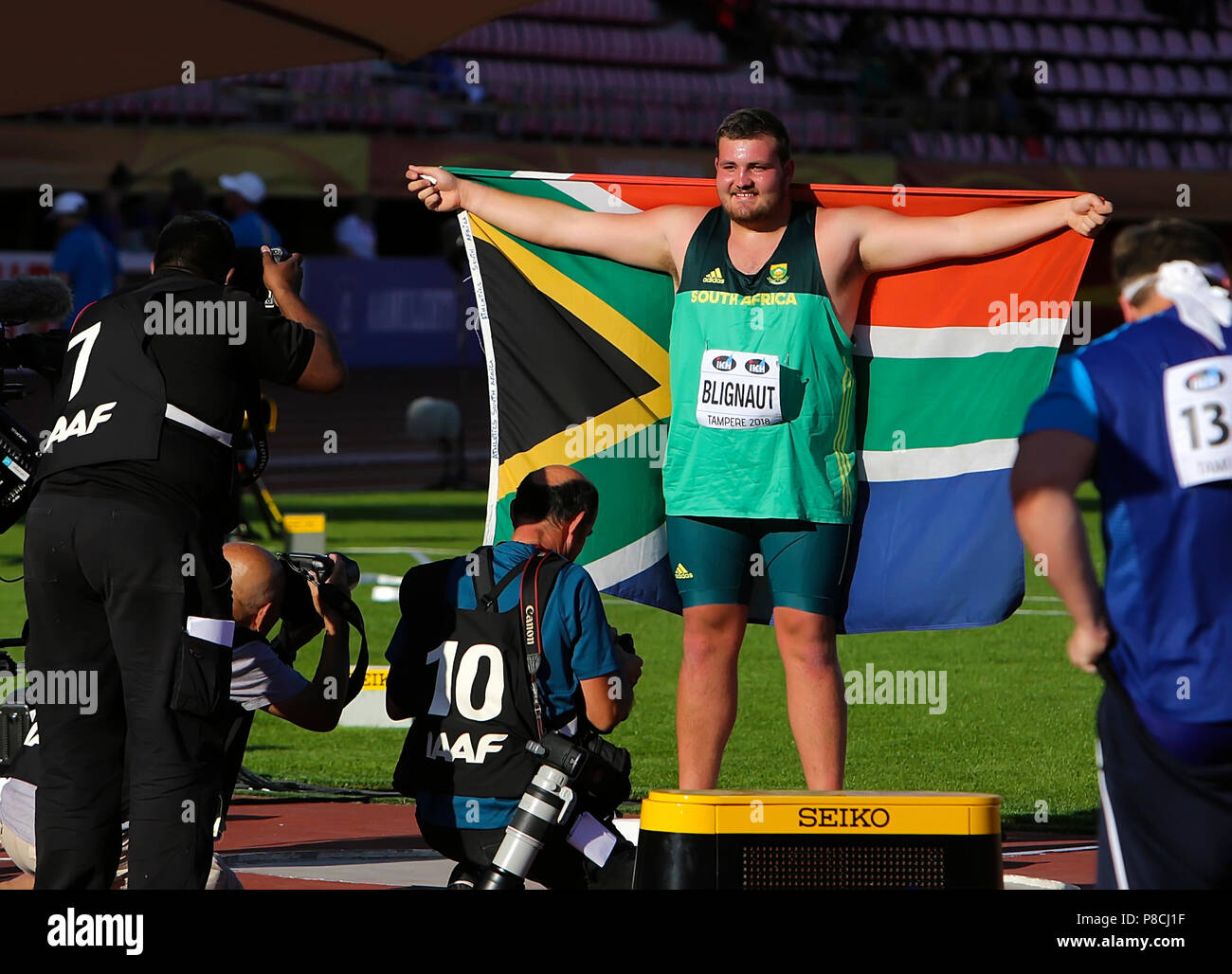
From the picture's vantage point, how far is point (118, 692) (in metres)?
4.39

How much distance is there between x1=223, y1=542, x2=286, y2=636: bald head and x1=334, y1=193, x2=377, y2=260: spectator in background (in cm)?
2528

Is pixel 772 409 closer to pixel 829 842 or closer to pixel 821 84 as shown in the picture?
pixel 829 842

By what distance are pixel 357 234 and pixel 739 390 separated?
83.6 feet

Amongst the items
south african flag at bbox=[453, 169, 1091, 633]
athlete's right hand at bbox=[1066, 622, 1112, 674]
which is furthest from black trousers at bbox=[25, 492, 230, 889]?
athlete's right hand at bbox=[1066, 622, 1112, 674]

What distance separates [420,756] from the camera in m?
4.83

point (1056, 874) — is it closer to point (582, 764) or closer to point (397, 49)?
point (582, 764)

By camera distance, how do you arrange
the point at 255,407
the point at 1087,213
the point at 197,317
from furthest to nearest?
the point at 1087,213 < the point at 255,407 < the point at 197,317

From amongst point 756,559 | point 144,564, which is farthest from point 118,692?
point 756,559

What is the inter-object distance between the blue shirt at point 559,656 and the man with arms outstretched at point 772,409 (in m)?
0.70

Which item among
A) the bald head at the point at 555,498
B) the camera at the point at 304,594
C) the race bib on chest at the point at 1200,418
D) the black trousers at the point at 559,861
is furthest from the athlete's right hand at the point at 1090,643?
the camera at the point at 304,594

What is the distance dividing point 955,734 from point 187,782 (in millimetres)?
4971

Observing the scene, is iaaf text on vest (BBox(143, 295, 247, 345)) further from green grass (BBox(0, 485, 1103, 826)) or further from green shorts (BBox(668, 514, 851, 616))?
green grass (BBox(0, 485, 1103, 826))

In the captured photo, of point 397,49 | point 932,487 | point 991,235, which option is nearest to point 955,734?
point 932,487
